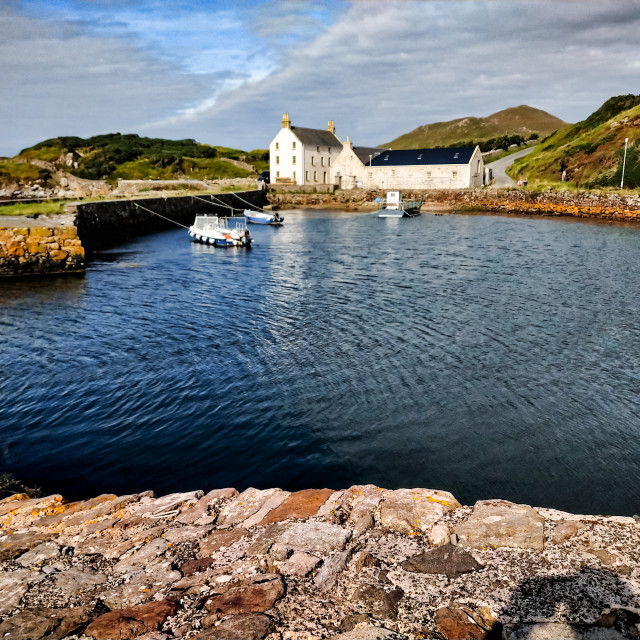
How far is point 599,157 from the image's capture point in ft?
267

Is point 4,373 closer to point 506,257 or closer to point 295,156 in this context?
point 506,257

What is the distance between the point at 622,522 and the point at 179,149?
13528 cm

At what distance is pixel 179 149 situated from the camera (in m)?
130

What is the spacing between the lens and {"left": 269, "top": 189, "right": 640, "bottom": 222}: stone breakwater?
226 ft

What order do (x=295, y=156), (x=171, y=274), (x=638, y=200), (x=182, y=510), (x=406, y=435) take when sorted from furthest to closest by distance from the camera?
(x=295, y=156) < (x=638, y=200) < (x=171, y=274) < (x=406, y=435) < (x=182, y=510)

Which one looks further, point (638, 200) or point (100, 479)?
point (638, 200)

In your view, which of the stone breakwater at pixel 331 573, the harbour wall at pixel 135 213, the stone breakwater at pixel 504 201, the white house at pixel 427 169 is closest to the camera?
the stone breakwater at pixel 331 573

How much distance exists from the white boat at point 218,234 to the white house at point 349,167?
51.4m

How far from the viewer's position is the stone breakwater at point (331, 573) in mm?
5570

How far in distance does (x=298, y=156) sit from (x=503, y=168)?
44.5 metres

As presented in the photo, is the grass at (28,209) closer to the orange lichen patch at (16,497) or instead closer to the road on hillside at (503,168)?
the orange lichen patch at (16,497)

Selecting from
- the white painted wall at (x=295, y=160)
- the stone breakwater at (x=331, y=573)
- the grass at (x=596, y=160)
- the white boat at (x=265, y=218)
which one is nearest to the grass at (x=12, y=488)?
the stone breakwater at (x=331, y=573)

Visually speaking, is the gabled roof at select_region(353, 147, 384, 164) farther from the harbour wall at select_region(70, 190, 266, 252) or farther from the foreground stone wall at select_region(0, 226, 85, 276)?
the foreground stone wall at select_region(0, 226, 85, 276)

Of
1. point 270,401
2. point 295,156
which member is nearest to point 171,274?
point 270,401
